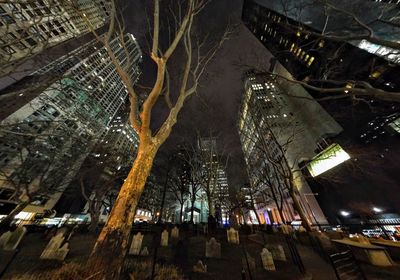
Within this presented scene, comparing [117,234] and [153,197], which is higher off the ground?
[153,197]

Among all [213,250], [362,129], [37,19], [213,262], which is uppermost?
[362,129]

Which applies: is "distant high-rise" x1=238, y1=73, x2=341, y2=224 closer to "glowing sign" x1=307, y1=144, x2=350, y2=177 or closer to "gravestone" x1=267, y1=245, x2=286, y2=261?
"glowing sign" x1=307, y1=144, x2=350, y2=177

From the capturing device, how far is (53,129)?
13.3 m

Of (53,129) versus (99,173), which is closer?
(53,129)

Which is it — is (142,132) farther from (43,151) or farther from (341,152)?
(341,152)

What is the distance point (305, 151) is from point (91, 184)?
138ft

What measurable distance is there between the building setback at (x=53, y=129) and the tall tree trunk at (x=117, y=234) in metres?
4.43

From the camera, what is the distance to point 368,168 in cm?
1928

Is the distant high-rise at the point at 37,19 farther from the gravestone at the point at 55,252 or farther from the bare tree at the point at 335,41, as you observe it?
the bare tree at the point at 335,41

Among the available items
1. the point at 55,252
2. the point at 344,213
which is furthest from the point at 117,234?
the point at 344,213

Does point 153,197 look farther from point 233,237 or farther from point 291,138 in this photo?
point 291,138

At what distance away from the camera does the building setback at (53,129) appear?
764 centimetres

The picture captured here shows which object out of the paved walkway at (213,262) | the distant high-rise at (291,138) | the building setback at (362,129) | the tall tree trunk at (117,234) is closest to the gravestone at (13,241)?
the paved walkway at (213,262)

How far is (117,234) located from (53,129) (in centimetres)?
1522
